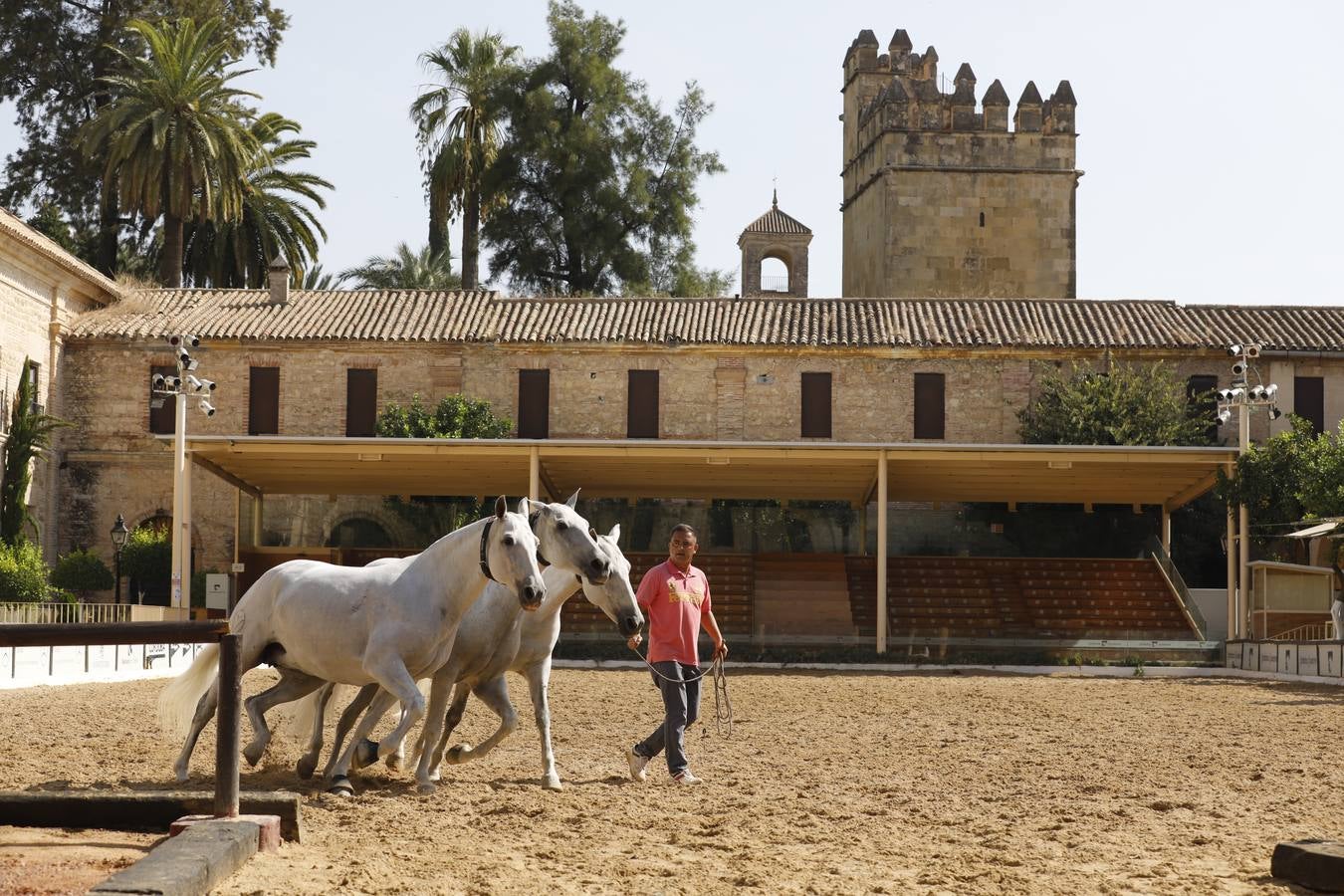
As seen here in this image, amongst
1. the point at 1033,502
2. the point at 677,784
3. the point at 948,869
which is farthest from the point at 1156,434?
the point at 948,869

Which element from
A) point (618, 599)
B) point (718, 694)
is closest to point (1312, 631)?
point (718, 694)

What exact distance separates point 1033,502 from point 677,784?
26.6 metres

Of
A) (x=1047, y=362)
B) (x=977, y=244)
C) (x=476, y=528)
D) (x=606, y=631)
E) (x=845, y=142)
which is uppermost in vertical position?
(x=845, y=142)

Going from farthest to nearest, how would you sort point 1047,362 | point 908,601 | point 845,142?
point 845,142 → point 1047,362 → point 908,601

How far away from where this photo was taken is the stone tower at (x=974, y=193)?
51.3m

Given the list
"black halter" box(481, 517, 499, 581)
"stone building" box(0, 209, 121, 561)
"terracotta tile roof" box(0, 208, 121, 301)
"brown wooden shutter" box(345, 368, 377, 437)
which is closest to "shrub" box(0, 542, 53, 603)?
"stone building" box(0, 209, 121, 561)

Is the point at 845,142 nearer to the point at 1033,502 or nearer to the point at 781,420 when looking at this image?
the point at 781,420

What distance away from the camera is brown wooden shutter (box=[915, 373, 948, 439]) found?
38750mm

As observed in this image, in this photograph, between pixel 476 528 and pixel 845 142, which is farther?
pixel 845 142

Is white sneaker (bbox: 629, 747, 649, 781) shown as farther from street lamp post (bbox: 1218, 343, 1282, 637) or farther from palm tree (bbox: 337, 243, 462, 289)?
palm tree (bbox: 337, 243, 462, 289)

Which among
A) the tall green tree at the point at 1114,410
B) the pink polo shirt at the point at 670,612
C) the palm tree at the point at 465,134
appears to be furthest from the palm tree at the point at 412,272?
the pink polo shirt at the point at 670,612

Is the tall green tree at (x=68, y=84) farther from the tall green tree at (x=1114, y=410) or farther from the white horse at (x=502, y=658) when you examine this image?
the white horse at (x=502, y=658)

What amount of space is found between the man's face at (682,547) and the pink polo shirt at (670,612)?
0.11m

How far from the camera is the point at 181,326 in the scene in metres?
39.1
